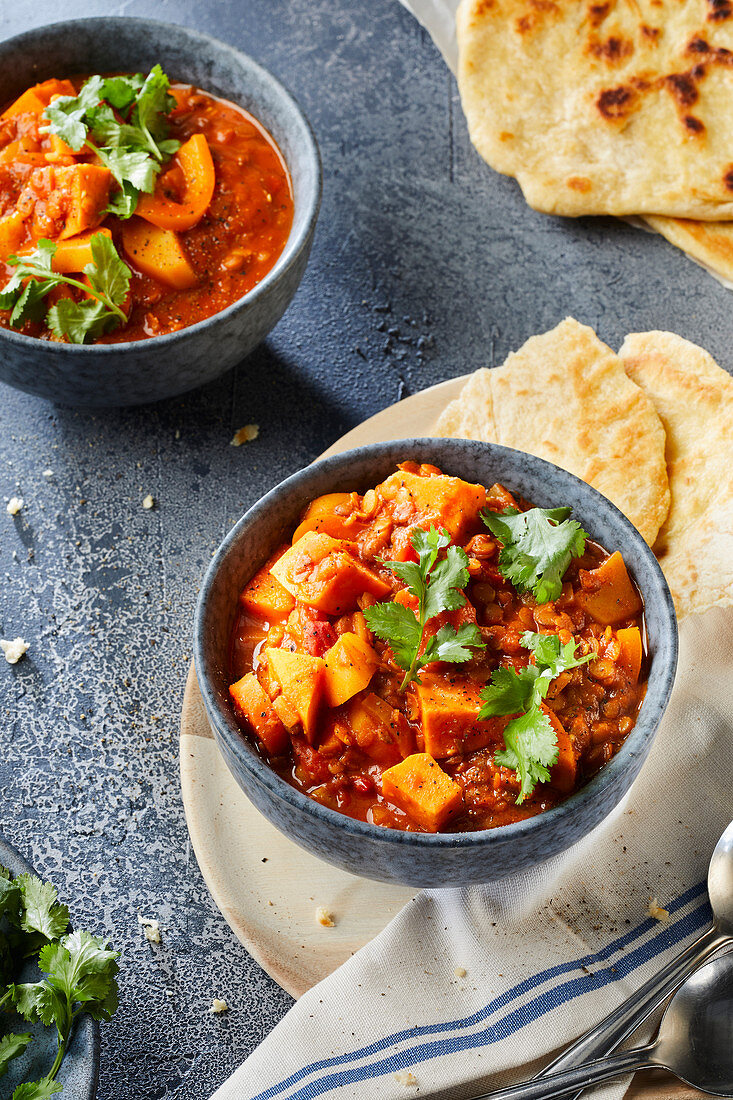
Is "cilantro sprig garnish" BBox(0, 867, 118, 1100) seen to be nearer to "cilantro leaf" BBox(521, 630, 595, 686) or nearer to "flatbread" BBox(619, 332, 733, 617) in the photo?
"cilantro leaf" BBox(521, 630, 595, 686)

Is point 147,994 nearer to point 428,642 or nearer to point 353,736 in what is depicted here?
point 353,736

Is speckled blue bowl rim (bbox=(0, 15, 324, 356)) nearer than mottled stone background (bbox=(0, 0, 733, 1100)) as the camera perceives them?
No

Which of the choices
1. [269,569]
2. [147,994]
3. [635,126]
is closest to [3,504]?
[269,569]

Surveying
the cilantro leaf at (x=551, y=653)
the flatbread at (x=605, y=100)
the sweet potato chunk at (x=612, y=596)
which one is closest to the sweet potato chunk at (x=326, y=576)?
the cilantro leaf at (x=551, y=653)

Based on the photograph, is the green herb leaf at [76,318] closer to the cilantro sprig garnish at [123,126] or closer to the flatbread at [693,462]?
the cilantro sprig garnish at [123,126]

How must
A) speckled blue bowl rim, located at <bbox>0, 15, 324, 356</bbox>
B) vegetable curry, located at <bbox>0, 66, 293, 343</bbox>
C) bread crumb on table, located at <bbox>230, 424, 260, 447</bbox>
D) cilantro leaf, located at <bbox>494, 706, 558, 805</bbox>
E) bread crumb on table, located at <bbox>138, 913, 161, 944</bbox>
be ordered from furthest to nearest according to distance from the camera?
bread crumb on table, located at <bbox>230, 424, 260, 447</bbox> → vegetable curry, located at <bbox>0, 66, 293, 343</bbox> → speckled blue bowl rim, located at <bbox>0, 15, 324, 356</bbox> → bread crumb on table, located at <bbox>138, 913, 161, 944</bbox> → cilantro leaf, located at <bbox>494, 706, 558, 805</bbox>

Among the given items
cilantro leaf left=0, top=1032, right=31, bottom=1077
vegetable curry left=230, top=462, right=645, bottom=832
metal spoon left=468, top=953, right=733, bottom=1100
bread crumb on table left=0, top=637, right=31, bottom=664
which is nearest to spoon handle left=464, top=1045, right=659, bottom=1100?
metal spoon left=468, top=953, right=733, bottom=1100

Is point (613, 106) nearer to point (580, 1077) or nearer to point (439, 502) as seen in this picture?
point (439, 502)

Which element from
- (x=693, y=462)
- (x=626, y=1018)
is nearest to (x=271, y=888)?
(x=626, y=1018)
